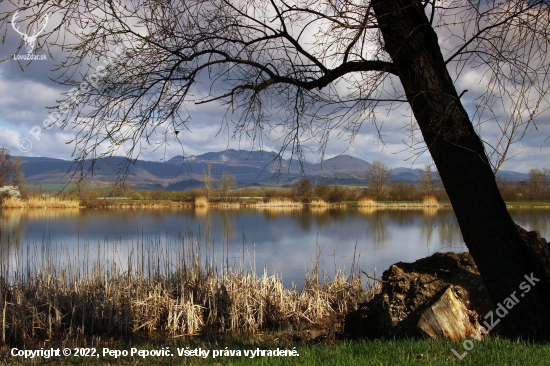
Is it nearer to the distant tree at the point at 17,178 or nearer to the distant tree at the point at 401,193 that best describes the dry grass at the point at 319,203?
the distant tree at the point at 401,193

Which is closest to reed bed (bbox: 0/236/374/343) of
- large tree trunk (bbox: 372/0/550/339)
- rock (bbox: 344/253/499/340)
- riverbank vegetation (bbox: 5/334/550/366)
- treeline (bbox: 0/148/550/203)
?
rock (bbox: 344/253/499/340)

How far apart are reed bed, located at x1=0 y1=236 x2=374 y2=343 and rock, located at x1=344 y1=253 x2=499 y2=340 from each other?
56.1 inches

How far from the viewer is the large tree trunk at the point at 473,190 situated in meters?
3.58

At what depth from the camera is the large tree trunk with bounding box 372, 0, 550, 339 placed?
358 cm

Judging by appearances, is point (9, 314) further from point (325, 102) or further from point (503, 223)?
point (503, 223)

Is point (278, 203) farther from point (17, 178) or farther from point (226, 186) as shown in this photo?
point (17, 178)

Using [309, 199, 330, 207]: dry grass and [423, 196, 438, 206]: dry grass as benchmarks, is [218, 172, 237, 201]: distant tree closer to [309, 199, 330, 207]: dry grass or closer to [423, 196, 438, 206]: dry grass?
[309, 199, 330, 207]: dry grass

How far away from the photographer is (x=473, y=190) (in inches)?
144

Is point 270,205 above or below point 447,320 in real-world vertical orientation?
below

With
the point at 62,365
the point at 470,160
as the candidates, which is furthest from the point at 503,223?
the point at 62,365

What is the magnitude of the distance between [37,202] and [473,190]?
33.5 metres

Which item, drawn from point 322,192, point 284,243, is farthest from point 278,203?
point 284,243

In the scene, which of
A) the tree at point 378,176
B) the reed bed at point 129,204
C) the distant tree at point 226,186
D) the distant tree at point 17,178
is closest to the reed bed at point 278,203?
the distant tree at point 226,186

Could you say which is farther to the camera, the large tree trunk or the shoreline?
the shoreline
